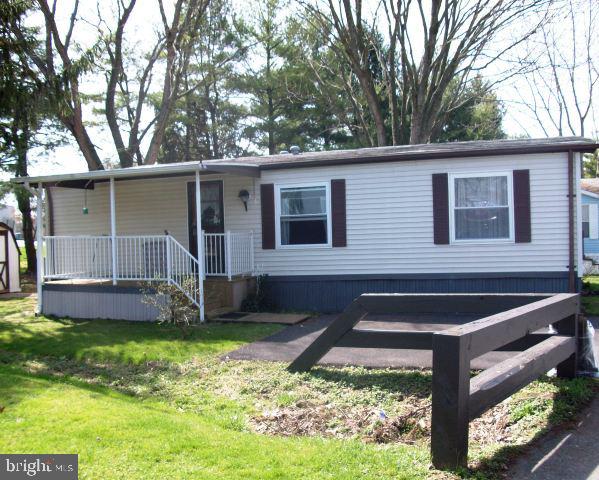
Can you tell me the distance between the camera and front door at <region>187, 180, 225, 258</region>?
1186 cm

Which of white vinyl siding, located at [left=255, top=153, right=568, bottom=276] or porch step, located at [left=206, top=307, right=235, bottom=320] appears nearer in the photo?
white vinyl siding, located at [left=255, top=153, right=568, bottom=276]

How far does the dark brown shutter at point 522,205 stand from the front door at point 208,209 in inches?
225

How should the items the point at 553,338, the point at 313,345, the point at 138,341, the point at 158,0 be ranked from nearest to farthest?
the point at 553,338, the point at 313,345, the point at 138,341, the point at 158,0

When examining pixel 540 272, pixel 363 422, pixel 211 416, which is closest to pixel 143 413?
pixel 211 416

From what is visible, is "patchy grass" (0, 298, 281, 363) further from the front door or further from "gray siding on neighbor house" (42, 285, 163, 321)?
the front door

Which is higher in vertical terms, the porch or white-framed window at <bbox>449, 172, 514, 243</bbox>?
white-framed window at <bbox>449, 172, 514, 243</bbox>

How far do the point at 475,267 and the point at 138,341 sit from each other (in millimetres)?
5920

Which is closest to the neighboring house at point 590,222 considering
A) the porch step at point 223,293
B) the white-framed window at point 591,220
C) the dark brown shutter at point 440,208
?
the white-framed window at point 591,220

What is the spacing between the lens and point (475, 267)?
10.2m

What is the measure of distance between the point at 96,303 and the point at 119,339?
2435mm

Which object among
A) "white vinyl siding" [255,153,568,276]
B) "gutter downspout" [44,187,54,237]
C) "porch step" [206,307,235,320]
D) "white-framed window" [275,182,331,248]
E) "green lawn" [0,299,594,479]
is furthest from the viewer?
"gutter downspout" [44,187,54,237]

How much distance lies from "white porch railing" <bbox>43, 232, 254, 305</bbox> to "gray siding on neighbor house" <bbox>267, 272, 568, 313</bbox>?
944 mm

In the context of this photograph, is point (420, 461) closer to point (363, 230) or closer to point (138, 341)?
point (138, 341)

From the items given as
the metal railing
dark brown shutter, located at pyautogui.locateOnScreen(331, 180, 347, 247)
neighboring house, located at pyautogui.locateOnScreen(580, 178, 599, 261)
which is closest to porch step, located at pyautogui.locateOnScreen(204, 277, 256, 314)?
the metal railing
